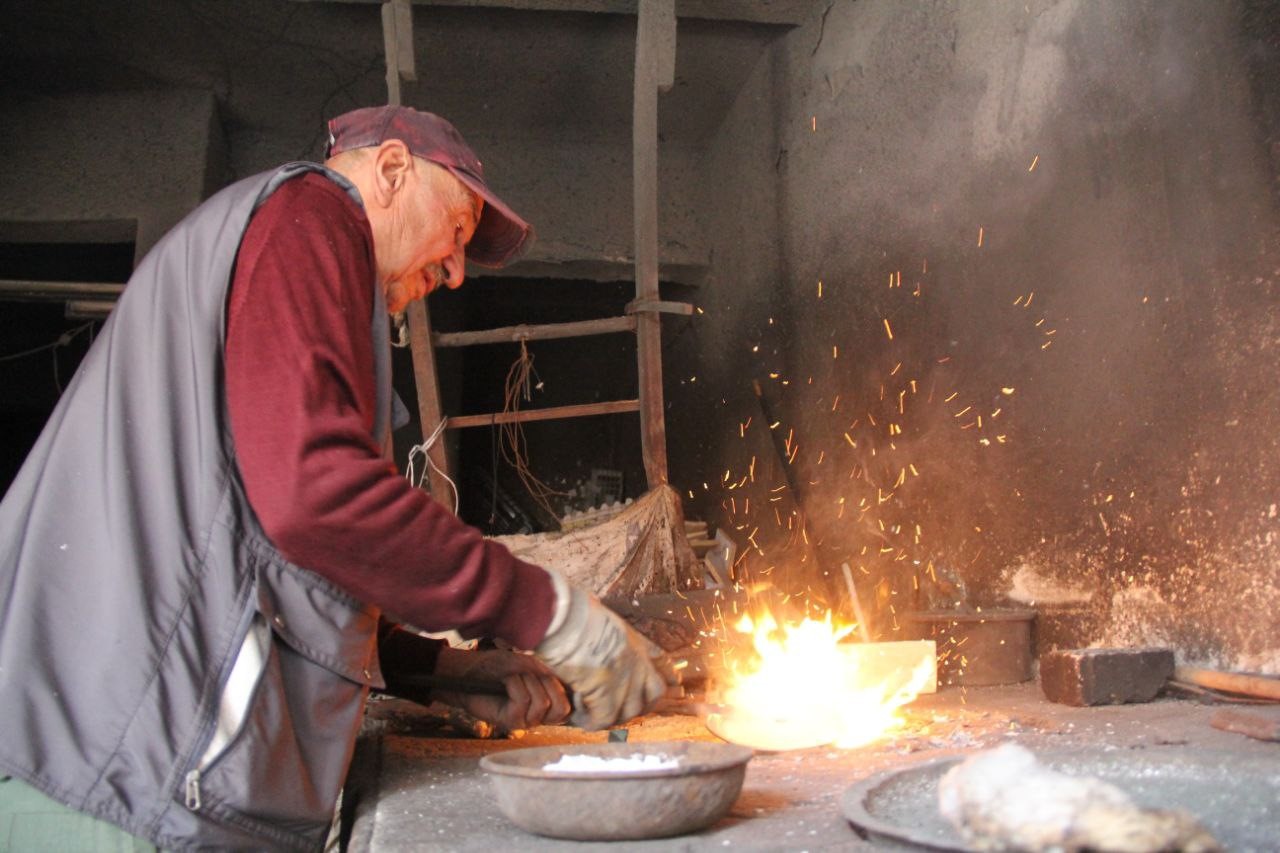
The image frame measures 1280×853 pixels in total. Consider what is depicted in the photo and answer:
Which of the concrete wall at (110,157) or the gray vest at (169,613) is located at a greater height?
the concrete wall at (110,157)

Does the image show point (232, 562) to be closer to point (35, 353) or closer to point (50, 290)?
point (50, 290)

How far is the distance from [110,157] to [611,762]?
5432mm

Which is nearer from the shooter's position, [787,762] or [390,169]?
[390,169]

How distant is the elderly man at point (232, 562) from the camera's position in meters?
1.60

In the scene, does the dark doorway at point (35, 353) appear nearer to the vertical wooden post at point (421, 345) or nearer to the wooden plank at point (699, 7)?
the wooden plank at point (699, 7)

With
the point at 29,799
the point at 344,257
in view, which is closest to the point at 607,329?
the point at 344,257

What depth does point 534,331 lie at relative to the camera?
5234mm

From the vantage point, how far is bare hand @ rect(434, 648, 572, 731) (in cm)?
232

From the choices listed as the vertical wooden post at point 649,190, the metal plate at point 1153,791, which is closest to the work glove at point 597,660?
the metal plate at point 1153,791

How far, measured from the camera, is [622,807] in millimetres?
1537

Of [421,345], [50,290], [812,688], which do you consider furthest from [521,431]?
[812,688]

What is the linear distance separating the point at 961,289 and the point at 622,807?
302 cm

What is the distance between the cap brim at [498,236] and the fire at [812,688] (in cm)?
117

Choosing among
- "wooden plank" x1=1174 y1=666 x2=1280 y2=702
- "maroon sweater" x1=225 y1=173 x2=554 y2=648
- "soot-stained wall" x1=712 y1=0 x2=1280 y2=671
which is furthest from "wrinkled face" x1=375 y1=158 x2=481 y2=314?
"wooden plank" x1=1174 y1=666 x2=1280 y2=702
